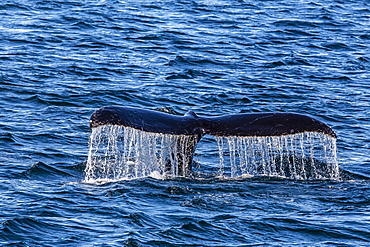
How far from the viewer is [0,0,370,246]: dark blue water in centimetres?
955

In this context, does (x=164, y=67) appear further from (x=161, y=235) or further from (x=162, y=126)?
(x=161, y=235)

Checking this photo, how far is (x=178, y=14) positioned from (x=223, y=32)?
303 cm

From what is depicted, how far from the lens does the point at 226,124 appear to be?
35.1 feet

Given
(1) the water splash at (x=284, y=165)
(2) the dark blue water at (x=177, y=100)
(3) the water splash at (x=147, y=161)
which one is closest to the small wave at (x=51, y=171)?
(2) the dark blue water at (x=177, y=100)

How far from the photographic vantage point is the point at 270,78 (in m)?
19.9

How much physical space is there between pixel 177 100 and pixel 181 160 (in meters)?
6.44

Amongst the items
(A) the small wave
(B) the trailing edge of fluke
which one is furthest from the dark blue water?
(B) the trailing edge of fluke

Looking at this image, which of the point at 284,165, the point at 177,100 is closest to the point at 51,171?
the point at 284,165

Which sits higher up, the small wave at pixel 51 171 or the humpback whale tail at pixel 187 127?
the humpback whale tail at pixel 187 127

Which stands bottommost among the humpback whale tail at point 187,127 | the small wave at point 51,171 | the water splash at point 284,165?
the water splash at point 284,165

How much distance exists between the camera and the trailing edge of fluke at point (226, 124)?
10297 mm

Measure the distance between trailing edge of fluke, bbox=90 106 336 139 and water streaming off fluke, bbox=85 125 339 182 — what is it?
0.39 ft

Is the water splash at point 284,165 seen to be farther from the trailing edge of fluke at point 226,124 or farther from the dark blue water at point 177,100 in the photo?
the trailing edge of fluke at point 226,124

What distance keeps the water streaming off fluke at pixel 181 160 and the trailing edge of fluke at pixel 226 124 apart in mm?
119
